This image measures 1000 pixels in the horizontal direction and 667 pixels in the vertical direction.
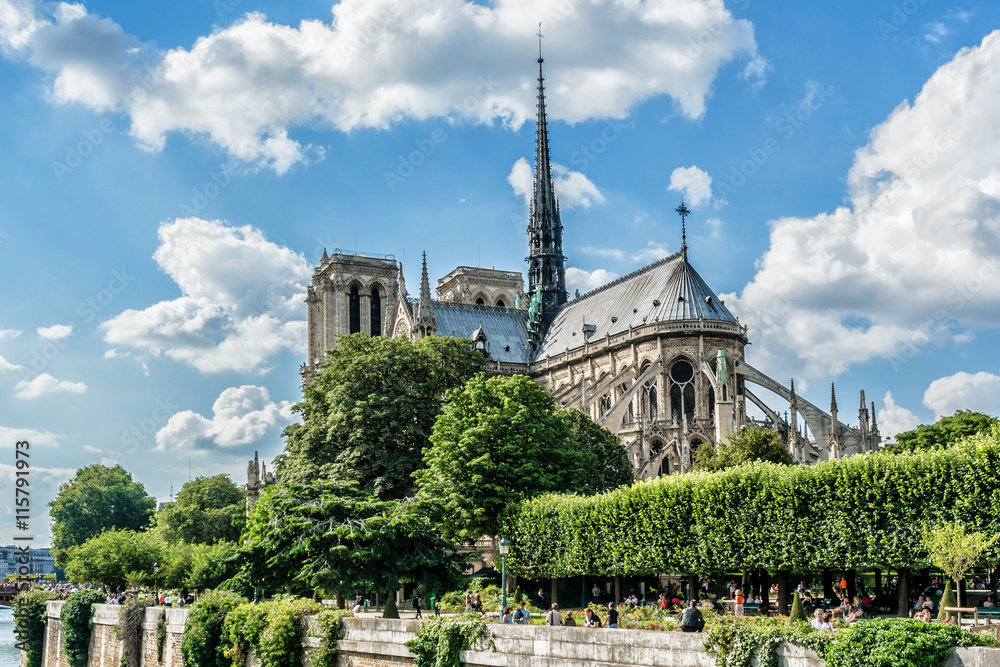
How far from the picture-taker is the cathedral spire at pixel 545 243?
92613mm

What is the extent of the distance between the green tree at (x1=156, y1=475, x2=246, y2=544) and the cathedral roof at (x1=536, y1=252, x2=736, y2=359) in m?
27.9

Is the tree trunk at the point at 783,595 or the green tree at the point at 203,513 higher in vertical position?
the green tree at the point at 203,513

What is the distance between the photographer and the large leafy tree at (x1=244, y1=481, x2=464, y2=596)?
99.7 ft

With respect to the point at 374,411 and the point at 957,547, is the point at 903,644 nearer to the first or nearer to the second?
the point at 957,547

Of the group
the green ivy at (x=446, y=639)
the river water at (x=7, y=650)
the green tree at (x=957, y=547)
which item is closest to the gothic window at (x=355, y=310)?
the river water at (x=7, y=650)

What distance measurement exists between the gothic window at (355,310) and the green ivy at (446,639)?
80431 millimetres

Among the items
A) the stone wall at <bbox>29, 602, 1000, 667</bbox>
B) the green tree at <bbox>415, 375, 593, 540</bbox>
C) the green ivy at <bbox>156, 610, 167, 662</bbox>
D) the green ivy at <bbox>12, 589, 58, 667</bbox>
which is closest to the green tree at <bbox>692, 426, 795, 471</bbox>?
the green tree at <bbox>415, 375, 593, 540</bbox>

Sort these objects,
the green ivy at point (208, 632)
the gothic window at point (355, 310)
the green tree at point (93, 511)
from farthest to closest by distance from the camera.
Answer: the gothic window at point (355, 310) → the green tree at point (93, 511) → the green ivy at point (208, 632)

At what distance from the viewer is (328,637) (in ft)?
87.0

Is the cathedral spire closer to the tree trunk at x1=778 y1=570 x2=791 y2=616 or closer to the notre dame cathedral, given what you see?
the notre dame cathedral

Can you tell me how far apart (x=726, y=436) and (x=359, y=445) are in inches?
857

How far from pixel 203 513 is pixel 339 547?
198 feet

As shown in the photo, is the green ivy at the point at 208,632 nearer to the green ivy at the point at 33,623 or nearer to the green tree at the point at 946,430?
the green ivy at the point at 33,623

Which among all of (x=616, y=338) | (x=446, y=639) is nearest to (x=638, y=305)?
(x=616, y=338)
